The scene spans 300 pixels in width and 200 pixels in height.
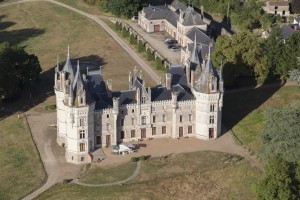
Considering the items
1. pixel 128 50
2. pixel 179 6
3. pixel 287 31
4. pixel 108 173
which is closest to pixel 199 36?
pixel 128 50

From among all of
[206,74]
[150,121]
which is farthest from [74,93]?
[206,74]

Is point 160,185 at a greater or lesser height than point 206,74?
lesser

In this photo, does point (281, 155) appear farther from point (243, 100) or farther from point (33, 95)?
point (33, 95)

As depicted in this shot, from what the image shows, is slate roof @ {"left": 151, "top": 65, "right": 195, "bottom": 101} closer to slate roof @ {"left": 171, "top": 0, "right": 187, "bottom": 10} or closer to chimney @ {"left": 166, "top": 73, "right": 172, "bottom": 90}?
chimney @ {"left": 166, "top": 73, "right": 172, "bottom": 90}

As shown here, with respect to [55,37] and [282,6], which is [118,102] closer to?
[55,37]

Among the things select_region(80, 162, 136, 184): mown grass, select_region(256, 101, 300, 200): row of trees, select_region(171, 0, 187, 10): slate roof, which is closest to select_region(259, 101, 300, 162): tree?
select_region(256, 101, 300, 200): row of trees

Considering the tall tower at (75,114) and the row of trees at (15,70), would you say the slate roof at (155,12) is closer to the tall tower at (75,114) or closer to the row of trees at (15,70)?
the row of trees at (15,70)

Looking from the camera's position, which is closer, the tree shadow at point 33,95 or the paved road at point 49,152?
the paved road at point 49,152

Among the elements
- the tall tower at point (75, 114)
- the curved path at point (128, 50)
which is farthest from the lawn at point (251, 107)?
the tall tower at point (75, 114)
